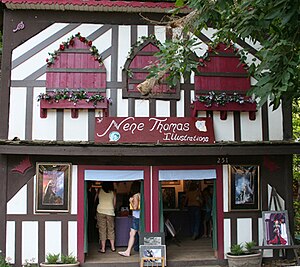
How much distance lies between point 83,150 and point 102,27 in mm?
2829

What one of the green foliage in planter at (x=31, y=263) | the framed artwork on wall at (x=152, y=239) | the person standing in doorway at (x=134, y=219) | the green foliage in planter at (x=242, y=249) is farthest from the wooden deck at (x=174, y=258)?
the green foliage in planter at (x=31, y=263)

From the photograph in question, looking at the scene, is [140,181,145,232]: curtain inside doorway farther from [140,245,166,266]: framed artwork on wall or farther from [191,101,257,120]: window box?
[191,101,257,120]: window box

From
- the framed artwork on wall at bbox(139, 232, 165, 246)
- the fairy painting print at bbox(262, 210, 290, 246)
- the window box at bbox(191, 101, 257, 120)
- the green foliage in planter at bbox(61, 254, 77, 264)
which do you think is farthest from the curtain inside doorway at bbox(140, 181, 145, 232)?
the fairy painting print at bbox(262, 210, 290, 246)

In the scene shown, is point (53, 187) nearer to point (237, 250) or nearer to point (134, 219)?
point (134, 219)

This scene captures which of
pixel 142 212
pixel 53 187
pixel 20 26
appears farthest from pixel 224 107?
pixel 20 26

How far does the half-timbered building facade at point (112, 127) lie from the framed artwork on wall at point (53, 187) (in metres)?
0.04

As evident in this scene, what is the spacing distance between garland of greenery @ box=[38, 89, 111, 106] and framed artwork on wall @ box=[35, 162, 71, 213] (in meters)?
1.34

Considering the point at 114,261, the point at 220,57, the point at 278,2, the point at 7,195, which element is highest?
the point at 220,57

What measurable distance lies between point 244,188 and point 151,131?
236 cm

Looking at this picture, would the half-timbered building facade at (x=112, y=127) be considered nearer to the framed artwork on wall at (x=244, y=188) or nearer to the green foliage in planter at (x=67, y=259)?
the framed artwork on wall at (x=244, y=188)

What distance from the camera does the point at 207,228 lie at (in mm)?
11711

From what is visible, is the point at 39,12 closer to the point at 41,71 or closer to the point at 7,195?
the point at 41,71

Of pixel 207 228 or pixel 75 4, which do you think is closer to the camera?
pixel 75 4

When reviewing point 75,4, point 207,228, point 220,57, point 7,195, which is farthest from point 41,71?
point 207,228
